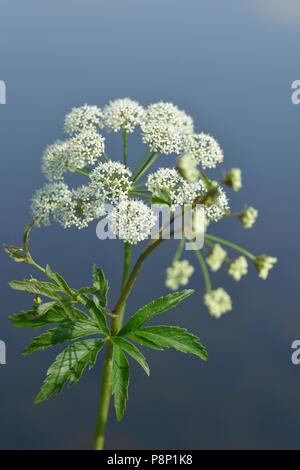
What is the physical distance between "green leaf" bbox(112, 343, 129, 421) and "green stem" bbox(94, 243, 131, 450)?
0.23ft

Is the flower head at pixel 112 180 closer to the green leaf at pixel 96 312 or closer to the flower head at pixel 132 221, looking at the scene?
the flower head at pixel 132 221

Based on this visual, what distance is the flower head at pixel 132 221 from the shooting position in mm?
3408

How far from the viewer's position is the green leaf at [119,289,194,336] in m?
3.49

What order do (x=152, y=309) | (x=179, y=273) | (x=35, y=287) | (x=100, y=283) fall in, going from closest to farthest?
(x=179, y=273) → (x=35, y=287) → (x=152, y=309) → (x=100, y=283)

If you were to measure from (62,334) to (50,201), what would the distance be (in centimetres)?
91

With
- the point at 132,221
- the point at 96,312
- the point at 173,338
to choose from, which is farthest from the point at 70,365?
the point at 132,221

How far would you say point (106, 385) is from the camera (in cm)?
349

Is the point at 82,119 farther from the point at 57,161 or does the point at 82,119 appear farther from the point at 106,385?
the point at 106,385

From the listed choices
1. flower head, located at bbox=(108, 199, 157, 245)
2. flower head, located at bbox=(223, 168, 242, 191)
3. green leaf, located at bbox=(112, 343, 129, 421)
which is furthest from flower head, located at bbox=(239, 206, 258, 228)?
green leaf, located at bbox=(112, 343, 129, 421)

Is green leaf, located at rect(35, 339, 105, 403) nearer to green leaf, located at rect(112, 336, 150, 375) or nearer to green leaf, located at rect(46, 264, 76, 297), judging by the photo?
green leaf, located at rect(112, 336, 150, 375)

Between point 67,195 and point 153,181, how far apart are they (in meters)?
0.56

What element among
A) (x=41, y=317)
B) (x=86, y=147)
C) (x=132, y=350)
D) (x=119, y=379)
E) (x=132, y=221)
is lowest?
(x=119, y=379)

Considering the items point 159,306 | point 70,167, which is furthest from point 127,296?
point 70,167

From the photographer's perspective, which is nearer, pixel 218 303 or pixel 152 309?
pixel 218 303
